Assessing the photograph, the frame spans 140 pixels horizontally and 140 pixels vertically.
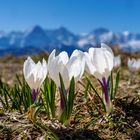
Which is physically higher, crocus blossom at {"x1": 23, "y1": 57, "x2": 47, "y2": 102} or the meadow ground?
crocus blossom at {"x1": 23, "y1": 57, "x2": 47, "y2": 102}

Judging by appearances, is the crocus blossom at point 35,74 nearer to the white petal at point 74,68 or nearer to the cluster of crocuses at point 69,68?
the cluster of crocuses at point 69,68

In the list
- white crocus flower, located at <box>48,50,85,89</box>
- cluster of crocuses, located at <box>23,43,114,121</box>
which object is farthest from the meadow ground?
white crocus flower, located at <box>48,50,85,89</box>

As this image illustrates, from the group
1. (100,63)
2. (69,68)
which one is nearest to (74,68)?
(69,68)

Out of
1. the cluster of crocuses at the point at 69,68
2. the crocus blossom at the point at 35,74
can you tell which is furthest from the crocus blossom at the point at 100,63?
the crocus blossom at the point at 35,74

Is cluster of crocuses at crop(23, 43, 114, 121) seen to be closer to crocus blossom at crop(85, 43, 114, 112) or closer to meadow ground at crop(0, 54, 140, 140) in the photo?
crocus blossom at crop(85, 43, 114, 112)

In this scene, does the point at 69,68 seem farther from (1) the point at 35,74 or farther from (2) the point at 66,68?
(1) the point at 35,74

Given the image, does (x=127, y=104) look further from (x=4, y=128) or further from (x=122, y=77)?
(x=122, y=77)

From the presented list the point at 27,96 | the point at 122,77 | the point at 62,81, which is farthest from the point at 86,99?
the point at 122,77
